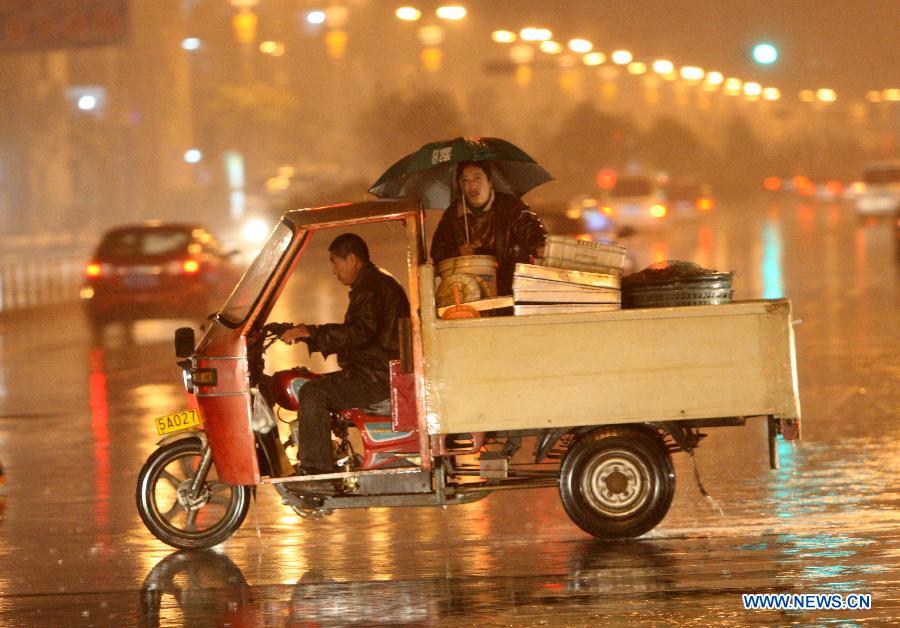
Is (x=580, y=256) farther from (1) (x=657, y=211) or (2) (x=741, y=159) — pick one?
(2) (x=741, y=159)

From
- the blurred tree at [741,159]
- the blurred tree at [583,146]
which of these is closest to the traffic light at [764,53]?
the blurred tree at [583,146]

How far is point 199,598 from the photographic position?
631 cm

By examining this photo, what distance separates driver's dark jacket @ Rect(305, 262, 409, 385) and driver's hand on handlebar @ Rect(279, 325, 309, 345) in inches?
1.3

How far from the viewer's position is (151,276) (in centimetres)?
2116

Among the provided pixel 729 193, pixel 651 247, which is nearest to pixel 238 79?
pixel 729 193

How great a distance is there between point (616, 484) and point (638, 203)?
32.1m

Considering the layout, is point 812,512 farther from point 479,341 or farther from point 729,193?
point 729,193

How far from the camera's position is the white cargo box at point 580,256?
6840mm

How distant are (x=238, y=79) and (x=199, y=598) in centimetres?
6751

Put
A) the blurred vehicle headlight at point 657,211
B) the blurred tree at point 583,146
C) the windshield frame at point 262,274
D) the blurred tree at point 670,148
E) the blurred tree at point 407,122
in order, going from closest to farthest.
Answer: the windshield frame at point 262,274, the blurred vehicle headlight at point 657,211, the blurred tree at point 407,122, the blurred tree at point 583,146, the blurred tree at point 670,148

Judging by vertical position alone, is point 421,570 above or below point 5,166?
below

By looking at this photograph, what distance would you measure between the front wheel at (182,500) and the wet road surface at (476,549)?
114 mm

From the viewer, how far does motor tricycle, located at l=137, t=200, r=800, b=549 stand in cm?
671

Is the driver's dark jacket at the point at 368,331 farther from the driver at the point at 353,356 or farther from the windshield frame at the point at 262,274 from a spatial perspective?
the windshield frame at the point at 262,274
